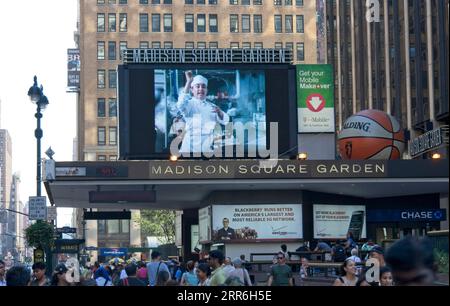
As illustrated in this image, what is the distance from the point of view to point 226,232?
42.6 meters

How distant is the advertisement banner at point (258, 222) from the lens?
42781mm

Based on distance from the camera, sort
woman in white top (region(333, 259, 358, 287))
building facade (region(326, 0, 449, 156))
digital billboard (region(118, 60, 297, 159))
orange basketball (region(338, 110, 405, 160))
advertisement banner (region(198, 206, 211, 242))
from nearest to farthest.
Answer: woman in white top (region(333, 259, 358, 287)), orange basketball (region(338, 110, 405, 160)), advertisement banner (region(198, 206, 211, 242)), digital billboard (region(118, 60, 297, 159)), building facade (region(326, 0, 449, 156))

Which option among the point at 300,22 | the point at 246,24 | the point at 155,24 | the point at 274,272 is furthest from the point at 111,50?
the point at 274,272

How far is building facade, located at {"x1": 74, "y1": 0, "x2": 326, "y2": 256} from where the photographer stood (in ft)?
435

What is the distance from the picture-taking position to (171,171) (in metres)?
38.8

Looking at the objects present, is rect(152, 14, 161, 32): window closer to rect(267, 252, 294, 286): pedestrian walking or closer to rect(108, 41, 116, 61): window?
rect(108, 41, 116, 61): window

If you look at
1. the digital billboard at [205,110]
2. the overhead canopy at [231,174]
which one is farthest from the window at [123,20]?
the overhead canopy at [231,174]

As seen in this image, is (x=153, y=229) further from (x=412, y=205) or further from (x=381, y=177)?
(x=381, y=177)

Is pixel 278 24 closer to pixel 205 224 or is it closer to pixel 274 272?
pixel 205 224

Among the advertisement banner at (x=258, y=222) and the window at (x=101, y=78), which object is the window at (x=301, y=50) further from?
the advertisement banner at (x=258, y=222)

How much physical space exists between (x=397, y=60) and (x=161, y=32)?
66362 mm

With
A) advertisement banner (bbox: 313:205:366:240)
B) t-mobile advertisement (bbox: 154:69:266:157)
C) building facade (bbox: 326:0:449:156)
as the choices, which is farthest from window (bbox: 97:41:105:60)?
advertisement banner (bbox: 313:205:366:240)

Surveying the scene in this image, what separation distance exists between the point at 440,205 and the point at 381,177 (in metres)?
10.8
